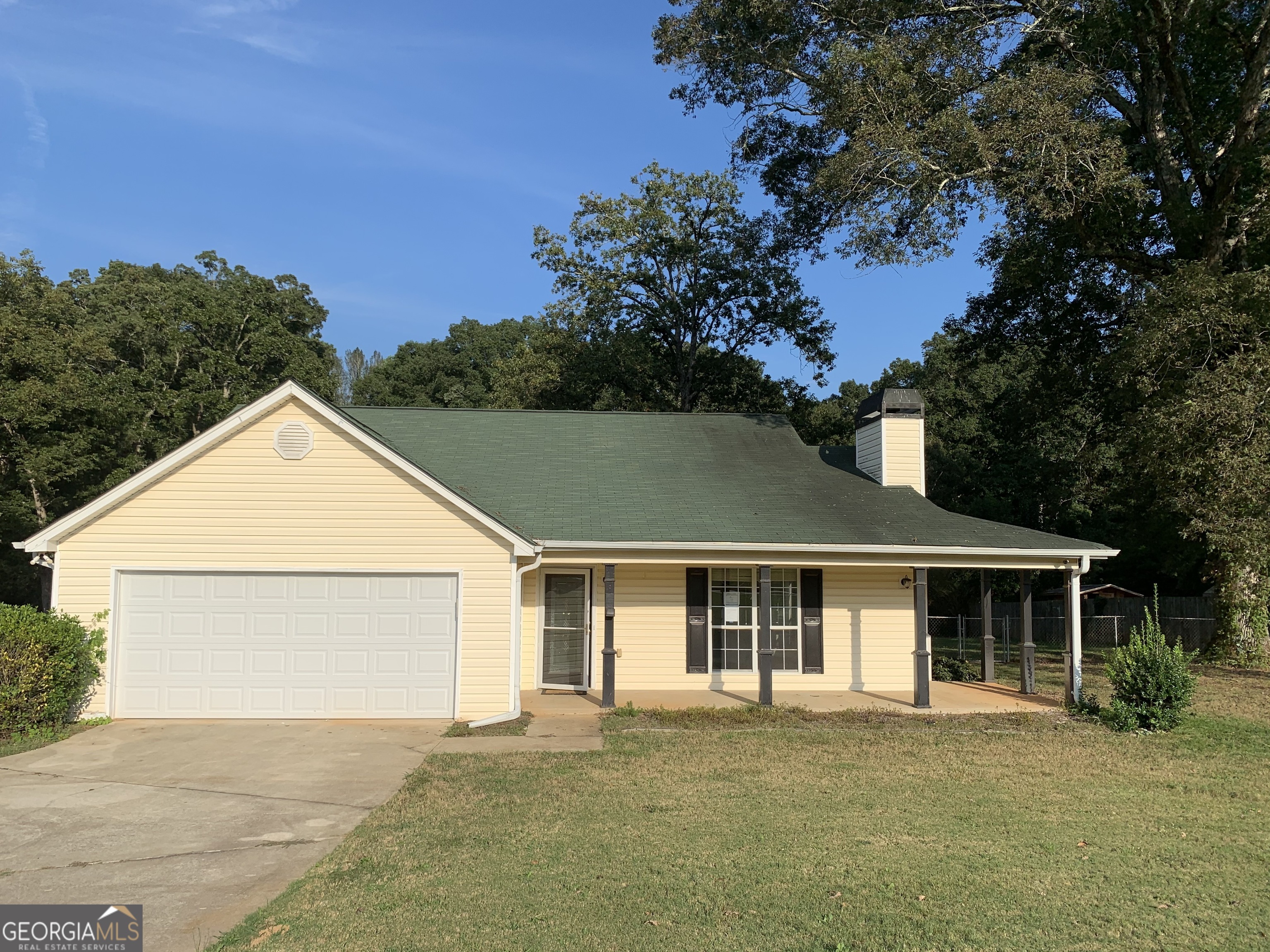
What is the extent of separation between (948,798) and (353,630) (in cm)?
813

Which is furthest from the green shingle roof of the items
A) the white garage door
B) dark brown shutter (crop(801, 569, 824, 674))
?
the white garage door

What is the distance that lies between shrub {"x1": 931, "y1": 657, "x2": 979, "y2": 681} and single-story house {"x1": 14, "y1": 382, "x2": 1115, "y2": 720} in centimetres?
194

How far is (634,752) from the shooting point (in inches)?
416

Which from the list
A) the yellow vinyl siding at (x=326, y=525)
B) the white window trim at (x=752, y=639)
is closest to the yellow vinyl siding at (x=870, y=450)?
the white window trim at (x=752, y=639)

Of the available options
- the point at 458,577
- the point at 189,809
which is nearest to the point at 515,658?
the point at 458,577

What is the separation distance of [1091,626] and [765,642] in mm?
22229

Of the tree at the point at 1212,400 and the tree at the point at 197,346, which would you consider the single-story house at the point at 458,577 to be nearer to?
the tree at the point at 1212,400

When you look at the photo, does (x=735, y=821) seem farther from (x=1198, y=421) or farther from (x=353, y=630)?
(x=1198, y=421)

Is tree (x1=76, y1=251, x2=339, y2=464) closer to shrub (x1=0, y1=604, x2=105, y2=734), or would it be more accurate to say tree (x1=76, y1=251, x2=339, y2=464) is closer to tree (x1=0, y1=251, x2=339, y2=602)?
tree (x1=0, y1=251, x2=339, y2=602)

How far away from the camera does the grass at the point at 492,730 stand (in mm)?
11625

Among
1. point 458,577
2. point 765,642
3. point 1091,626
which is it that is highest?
point 458,577

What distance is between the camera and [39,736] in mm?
11266

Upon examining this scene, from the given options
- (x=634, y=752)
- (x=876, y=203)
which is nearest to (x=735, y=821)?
(x=634, y=752)

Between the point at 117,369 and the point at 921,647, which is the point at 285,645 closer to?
the point at 921,647
